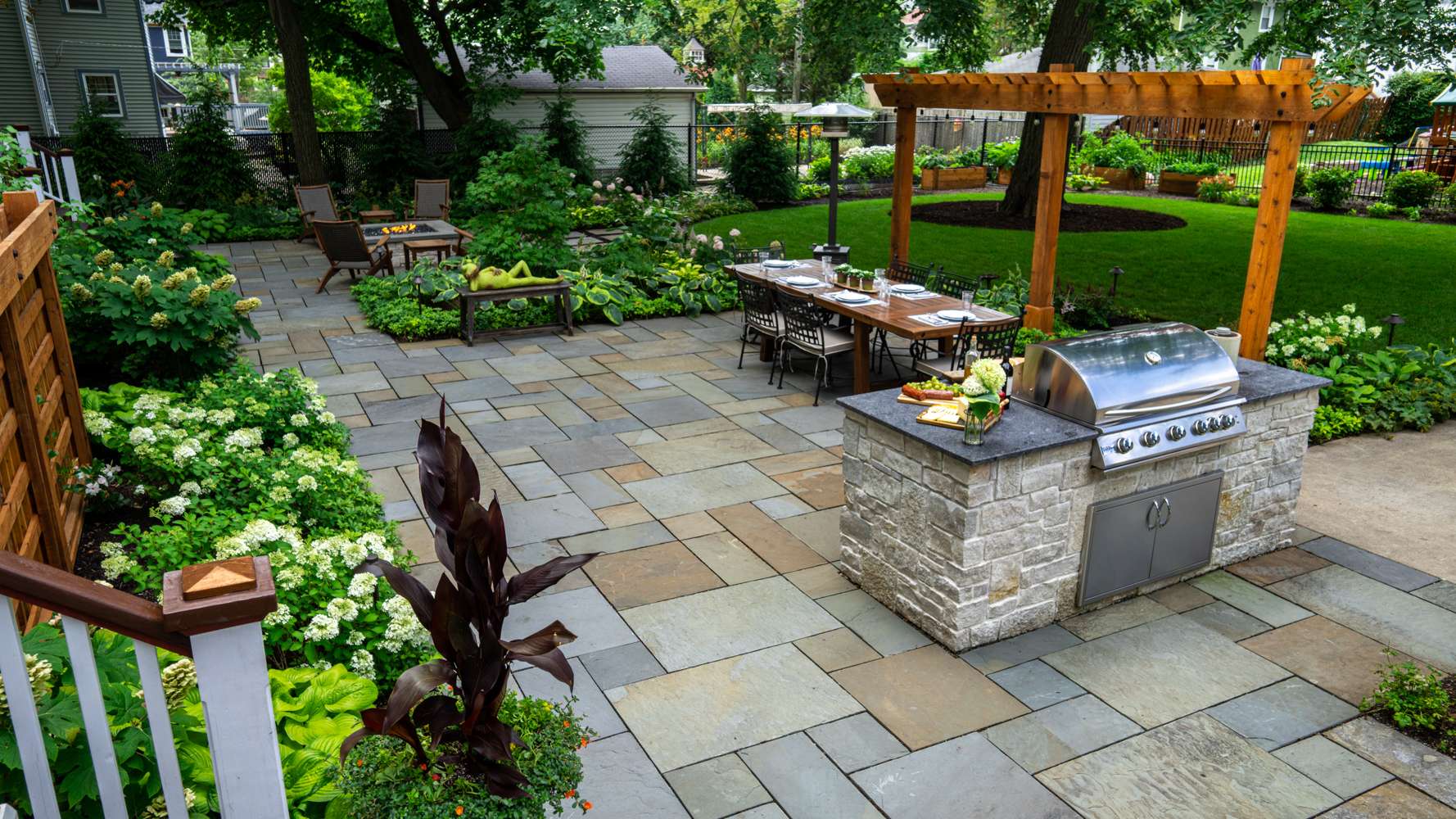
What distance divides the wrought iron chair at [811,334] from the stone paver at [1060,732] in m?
4.14

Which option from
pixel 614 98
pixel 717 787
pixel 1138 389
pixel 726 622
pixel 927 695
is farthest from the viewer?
pixel 614 98

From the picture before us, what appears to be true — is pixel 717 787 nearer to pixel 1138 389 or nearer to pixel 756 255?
pixel 1138 389

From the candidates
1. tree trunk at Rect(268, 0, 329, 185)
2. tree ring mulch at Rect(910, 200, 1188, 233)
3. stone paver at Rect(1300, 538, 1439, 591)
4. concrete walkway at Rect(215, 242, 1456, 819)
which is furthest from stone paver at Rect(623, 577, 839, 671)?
tree trunk at Rect(268, 0, 329, 185)

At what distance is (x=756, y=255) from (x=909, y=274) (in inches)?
70.2

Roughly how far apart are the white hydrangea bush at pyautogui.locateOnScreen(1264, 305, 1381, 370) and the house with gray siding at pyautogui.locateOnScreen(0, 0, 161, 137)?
2030cm

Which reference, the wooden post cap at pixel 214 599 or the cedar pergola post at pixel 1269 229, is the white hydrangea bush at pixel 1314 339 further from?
the wooden post cap at pixel 214 599

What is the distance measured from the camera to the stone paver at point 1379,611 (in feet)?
14.8

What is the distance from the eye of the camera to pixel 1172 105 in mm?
7148

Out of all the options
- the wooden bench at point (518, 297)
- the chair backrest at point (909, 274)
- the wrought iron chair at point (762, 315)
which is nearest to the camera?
the wrought iron chair at point (762, 315)

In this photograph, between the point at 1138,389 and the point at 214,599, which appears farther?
the point at 1138,389

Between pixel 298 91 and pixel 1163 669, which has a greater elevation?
pixel 298 91

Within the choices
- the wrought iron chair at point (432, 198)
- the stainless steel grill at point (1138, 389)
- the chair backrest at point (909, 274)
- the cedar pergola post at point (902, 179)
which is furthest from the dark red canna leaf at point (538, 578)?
the wrought iron chair at point (432, 198)

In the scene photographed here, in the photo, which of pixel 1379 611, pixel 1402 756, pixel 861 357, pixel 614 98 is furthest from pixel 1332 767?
pixel 614 98

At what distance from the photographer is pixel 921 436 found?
14.4 ft
